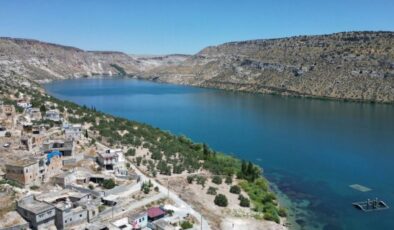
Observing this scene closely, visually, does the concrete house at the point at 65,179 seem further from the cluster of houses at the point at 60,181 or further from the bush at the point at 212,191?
the bush at the point at 212,191

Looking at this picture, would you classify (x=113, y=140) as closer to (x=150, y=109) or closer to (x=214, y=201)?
(x=214, y=201)

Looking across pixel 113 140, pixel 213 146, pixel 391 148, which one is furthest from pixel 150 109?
pixel 391 148

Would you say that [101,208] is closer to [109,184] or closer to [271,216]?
[109,184]

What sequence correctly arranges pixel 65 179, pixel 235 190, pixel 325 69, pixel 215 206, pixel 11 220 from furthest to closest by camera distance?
1. pixel 325 69
2. pixel 235 190
3. pixel 215 206
4. pixel 65 179
5. pixel 11 220

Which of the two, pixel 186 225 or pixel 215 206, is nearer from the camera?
pixel 186 225

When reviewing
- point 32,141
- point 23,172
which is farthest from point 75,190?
point 32,141

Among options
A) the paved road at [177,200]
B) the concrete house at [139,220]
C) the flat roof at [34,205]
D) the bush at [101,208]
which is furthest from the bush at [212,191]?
the flat roof at [34,205]

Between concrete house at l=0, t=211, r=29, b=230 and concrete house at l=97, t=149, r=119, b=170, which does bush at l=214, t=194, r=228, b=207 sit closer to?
concrete house at l=97, t=149, r=119, b=170
